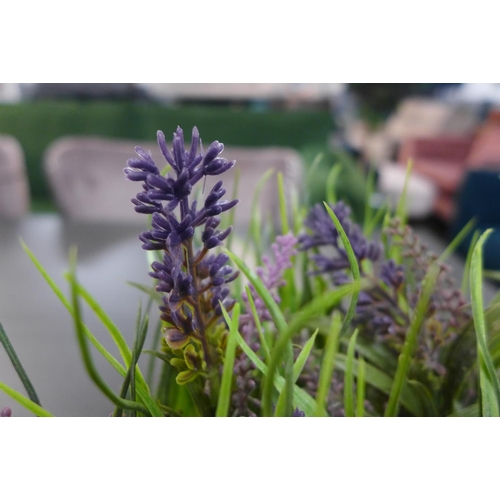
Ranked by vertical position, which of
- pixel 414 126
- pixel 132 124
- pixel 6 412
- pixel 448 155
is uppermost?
pixel 414 126

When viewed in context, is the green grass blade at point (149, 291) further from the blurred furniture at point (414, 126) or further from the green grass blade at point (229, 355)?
the blurred furniture at point (414, 126)

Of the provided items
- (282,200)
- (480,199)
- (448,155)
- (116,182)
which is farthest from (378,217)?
(448,155)

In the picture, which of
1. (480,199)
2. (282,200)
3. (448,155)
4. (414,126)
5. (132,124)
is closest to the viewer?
(282,200)

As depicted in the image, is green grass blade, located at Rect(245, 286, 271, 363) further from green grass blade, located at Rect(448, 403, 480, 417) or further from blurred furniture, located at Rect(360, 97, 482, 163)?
blurred furniture, located at Rect(360, 97, 482, 163)

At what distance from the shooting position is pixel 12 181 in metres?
0.29

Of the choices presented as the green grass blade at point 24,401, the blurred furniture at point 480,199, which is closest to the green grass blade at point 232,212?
the green grass blade at point 24,401

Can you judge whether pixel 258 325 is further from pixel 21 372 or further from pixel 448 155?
pixel 448 155

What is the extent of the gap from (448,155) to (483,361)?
141 inches

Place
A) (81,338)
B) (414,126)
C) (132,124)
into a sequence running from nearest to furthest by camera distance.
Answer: (81,338), (132,124), (414,126)

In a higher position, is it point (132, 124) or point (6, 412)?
point (132, 124)

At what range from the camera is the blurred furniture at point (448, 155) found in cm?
262

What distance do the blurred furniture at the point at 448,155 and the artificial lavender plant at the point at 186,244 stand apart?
98.6 inches

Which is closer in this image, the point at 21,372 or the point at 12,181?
the point at 21,372
